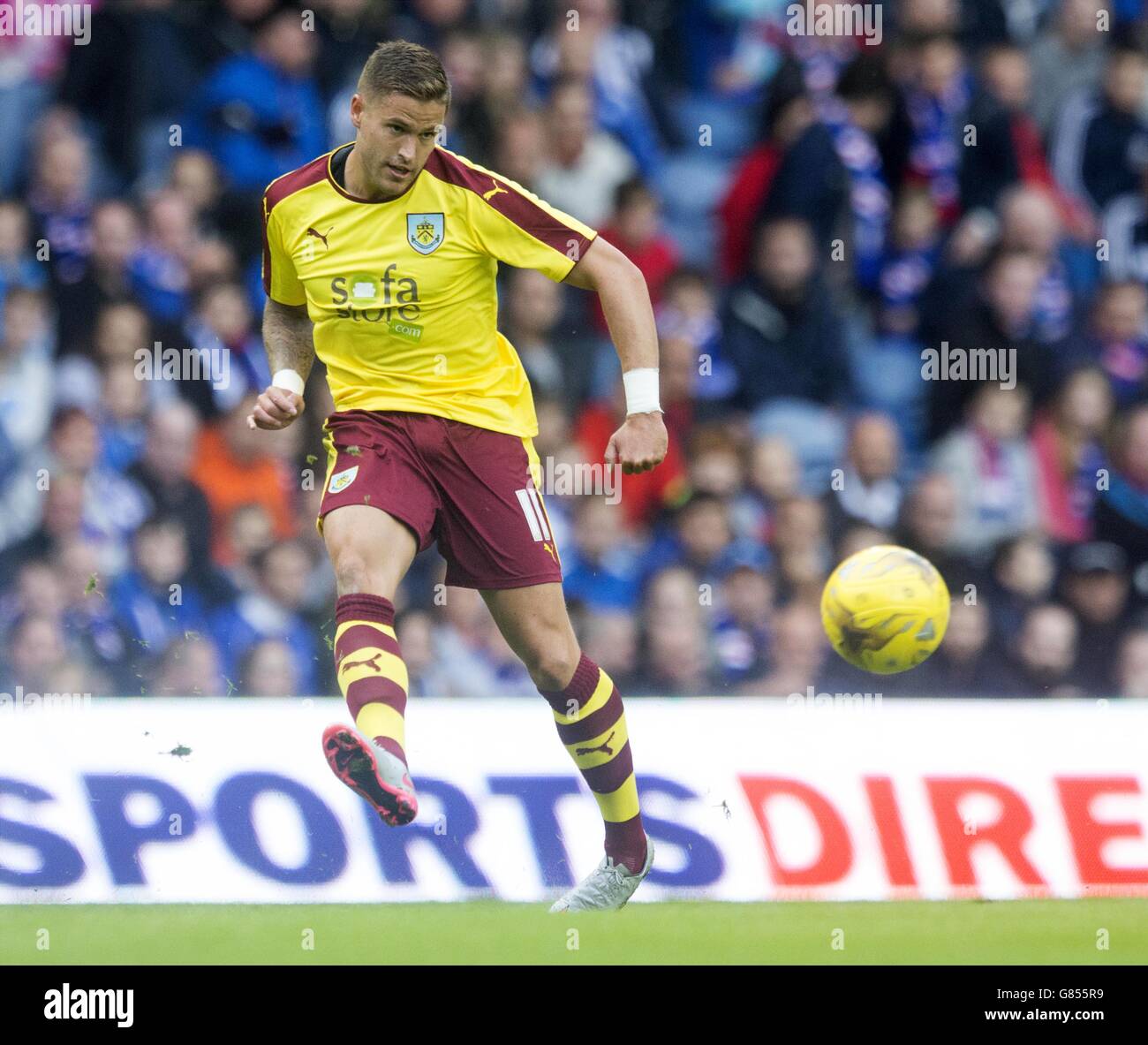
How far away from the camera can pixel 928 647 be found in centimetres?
635

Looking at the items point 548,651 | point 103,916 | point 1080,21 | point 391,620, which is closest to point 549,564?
point 548,651

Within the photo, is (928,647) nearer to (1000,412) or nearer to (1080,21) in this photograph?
(1000,412)

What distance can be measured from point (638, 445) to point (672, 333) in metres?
3.10

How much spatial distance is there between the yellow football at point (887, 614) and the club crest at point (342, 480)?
1752 millimetres

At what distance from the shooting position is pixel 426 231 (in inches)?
223

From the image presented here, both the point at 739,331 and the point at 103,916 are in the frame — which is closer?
the point at 103,916

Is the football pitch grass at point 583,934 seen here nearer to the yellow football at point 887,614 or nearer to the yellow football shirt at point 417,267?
the yellow football at point 887,614

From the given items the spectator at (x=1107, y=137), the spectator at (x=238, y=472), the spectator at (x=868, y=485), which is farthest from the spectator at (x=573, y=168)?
the spectator at (x=1107, y=137)

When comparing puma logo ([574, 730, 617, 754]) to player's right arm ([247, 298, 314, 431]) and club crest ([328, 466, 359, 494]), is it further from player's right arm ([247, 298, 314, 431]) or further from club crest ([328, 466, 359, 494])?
player's right arm ([247, 298, 314, 431])

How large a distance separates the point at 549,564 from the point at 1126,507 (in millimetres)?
3599

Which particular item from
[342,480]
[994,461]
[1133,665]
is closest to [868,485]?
[994,461]

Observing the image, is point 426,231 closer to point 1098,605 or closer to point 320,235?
point 320,235

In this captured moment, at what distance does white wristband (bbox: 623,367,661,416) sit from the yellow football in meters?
1.20

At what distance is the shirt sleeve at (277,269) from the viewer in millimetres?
5828
